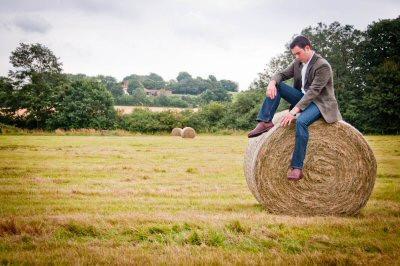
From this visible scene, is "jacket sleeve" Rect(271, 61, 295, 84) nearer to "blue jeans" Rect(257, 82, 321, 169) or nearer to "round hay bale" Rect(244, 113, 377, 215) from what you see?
"blue jeans" Rect(257, 82, 321, 169)

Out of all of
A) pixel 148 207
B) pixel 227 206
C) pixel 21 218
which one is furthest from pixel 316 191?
pixel 21 218

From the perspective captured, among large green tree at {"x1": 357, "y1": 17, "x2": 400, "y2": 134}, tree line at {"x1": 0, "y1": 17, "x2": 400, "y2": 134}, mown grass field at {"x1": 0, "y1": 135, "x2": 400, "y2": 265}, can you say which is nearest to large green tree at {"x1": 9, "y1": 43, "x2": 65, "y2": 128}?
tree line at {"x1": 0, "y1": 17, "x2": 400, "y2": 134}

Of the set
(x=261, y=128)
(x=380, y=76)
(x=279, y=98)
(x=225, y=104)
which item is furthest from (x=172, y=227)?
(x=225, y=104)

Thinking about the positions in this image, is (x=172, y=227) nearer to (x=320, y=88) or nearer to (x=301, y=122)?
(x=301, y=122)

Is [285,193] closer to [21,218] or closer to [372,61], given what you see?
[21,218]

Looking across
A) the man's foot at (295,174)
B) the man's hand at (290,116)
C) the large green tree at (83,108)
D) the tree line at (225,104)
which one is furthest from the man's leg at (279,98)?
the large green tree at (83,108)

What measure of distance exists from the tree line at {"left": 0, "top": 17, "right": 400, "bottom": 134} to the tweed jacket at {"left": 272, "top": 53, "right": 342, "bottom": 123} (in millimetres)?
40927

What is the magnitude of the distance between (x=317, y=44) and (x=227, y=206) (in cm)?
5380

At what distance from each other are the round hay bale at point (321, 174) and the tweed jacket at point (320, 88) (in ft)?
0.97

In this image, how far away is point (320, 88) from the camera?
723 centimetres

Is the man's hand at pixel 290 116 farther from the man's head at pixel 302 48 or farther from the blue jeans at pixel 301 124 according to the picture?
the man's head at pixel 302 48

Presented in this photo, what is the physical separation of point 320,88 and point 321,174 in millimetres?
1572

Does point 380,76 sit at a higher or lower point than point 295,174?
higher

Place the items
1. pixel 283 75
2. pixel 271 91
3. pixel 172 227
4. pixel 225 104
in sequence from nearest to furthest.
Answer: pixel 172 227 → pixel 271 91 → pixel 283 75 → pixel 225 104
